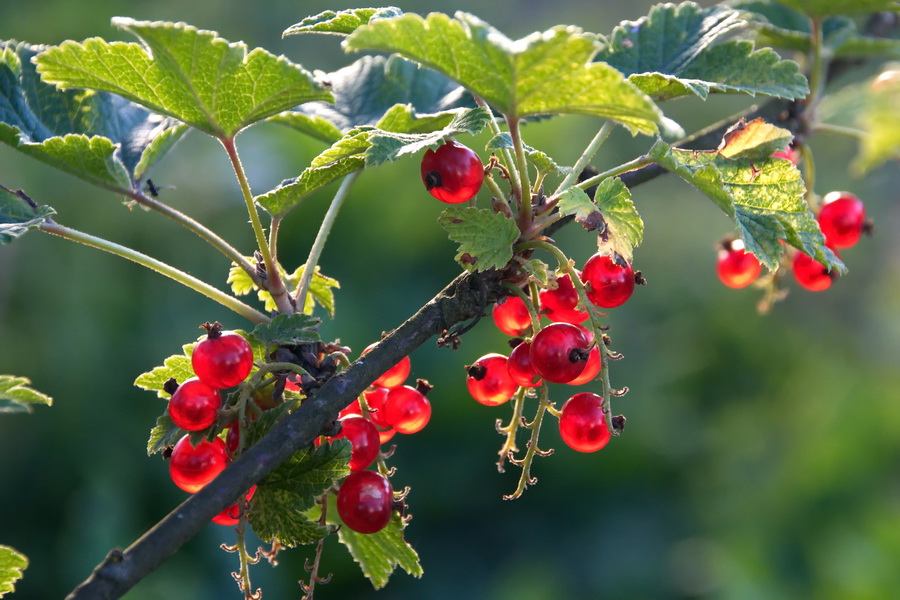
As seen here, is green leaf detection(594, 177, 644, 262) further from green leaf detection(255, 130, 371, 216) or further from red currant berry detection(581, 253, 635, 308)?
green leaf detection(255, 130, 371, 216)

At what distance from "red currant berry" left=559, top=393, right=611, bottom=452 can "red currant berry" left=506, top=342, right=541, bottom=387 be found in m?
0.04

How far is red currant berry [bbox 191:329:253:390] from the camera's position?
741mm

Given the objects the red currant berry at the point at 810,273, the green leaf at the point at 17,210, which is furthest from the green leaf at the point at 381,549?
the red currant berry at the point at 810,273

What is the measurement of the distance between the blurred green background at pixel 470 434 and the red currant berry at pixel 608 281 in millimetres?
2462

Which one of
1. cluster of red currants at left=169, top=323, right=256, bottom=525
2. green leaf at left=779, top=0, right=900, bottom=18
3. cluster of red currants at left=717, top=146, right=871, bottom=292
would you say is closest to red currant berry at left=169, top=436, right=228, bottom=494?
cluster of red currants at left=169, top=323, right=256, bottom=525

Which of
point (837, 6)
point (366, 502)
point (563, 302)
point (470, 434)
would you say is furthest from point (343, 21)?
point (470, 434)

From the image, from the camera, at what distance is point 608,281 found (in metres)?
0.79

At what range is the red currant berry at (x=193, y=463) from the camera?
773mm

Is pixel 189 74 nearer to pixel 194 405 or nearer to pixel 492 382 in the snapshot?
pixel 194 405

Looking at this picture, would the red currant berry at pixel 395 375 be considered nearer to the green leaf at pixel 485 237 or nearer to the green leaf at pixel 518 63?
the green leaf at pixel 485 237

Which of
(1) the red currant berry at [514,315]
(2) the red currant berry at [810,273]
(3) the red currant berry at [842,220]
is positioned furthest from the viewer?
(3) the red currant berry at [842,220]

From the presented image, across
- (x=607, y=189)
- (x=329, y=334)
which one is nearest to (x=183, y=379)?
(x=607, y=189)

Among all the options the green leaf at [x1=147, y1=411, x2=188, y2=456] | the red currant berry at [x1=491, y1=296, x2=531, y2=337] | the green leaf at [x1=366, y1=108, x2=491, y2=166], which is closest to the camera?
the green leaf at [x1=366, y1=108, x2=491, y2=166]

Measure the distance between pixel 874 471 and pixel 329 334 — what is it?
240 centimetres
